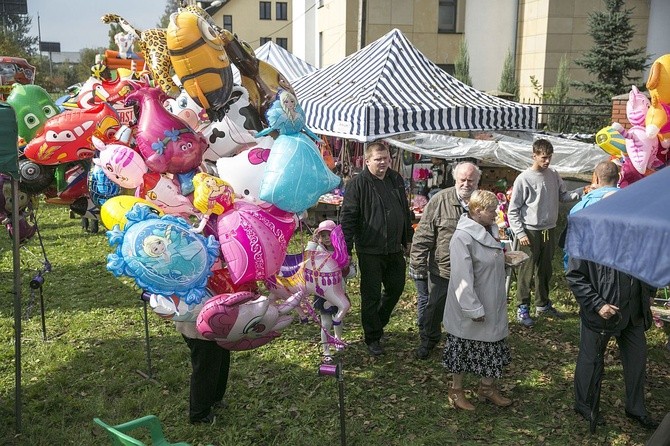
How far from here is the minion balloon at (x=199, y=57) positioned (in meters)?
3.39

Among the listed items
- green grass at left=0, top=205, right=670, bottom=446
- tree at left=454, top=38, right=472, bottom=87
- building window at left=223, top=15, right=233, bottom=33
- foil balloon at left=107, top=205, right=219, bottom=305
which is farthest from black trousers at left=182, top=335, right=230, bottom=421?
building window at left=223, top=15, right=233, bottom=33

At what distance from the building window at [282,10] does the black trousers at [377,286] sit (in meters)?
46.1

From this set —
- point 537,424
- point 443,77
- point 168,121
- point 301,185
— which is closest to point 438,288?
point 537,424

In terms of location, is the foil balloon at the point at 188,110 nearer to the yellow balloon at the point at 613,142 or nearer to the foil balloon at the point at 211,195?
the foil balloon at the point at 211,195

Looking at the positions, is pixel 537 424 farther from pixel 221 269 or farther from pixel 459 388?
pixel 221 269

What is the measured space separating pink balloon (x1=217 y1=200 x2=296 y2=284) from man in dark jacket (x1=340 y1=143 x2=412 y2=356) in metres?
1.49

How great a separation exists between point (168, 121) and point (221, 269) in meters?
0.94

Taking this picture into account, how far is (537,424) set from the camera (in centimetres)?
424

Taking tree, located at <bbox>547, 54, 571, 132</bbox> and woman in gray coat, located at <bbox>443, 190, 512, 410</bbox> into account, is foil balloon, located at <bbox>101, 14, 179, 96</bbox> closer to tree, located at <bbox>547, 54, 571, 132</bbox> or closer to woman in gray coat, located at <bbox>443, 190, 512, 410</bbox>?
woman in gray coat, located at <bbox>443, 190, 512, 410</bbox>

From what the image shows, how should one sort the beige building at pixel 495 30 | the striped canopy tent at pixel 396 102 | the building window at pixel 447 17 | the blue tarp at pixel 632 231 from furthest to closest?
1. the building window at pixel 447 17
2. the beige building at pixel 495 30
3. the striped canopy tent at pixel 396 102
4. the blue tarp at pixel 632 231

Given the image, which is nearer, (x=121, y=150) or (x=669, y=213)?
(x=669, y=213)

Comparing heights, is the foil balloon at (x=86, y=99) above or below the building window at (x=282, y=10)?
below

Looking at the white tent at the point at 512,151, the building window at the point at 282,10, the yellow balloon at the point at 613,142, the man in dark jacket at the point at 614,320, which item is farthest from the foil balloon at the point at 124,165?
the building window at the point at 282,10

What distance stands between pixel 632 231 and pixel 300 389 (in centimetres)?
339
